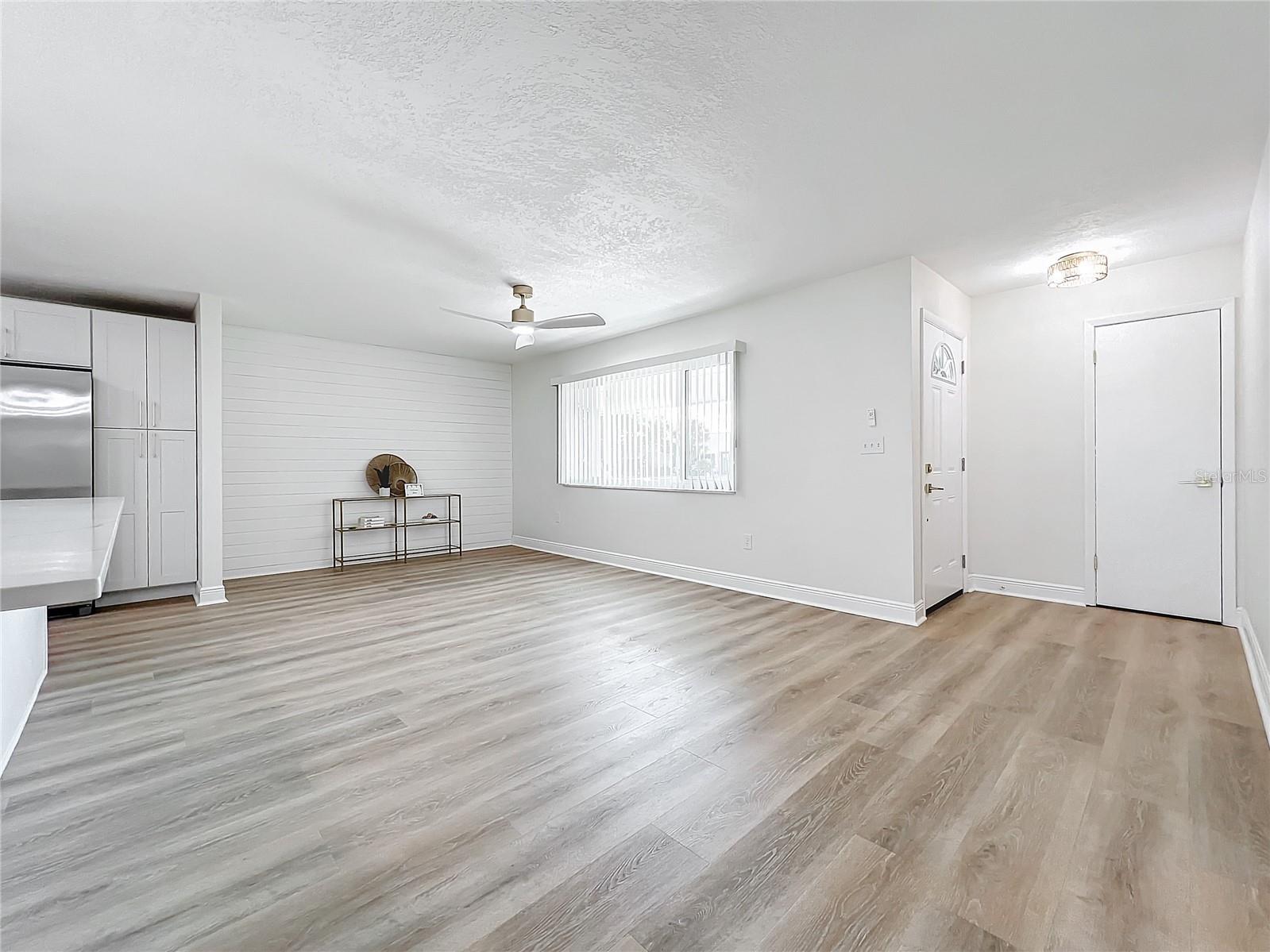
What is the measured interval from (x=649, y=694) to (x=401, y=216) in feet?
9.72

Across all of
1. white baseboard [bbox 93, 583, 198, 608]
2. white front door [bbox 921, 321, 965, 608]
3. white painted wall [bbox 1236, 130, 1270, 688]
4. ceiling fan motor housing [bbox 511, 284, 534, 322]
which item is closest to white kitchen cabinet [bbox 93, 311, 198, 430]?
white baseboard [bbox 93, 583, 198, 608]

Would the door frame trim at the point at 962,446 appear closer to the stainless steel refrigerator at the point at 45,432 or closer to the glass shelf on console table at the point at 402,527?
the glass shelf on console table at the point at 402,527

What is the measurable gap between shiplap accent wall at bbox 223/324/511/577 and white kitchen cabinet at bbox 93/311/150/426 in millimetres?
1047

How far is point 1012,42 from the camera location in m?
1.89

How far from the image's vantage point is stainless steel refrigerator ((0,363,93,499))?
404cm

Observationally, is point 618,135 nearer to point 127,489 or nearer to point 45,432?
point 45,432

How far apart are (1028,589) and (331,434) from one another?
713 centimetres

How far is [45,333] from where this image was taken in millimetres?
4297

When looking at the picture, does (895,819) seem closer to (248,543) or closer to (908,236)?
(908,236)

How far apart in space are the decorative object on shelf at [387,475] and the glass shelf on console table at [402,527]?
0.37 feet

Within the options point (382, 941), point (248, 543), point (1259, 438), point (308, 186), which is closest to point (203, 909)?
point (382, 941)

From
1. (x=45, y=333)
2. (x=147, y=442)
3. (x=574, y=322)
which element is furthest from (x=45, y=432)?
(x=574, y=322)

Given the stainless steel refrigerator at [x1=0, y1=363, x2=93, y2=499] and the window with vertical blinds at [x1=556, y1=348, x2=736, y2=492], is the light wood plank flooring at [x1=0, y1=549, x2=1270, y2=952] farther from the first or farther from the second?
the window with vertical blinds at [x1=556, y1=348, x2=736, y2=492]

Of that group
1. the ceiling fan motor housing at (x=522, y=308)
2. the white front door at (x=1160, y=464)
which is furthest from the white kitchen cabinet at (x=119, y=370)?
the white front door at (x=1160, y=464)
